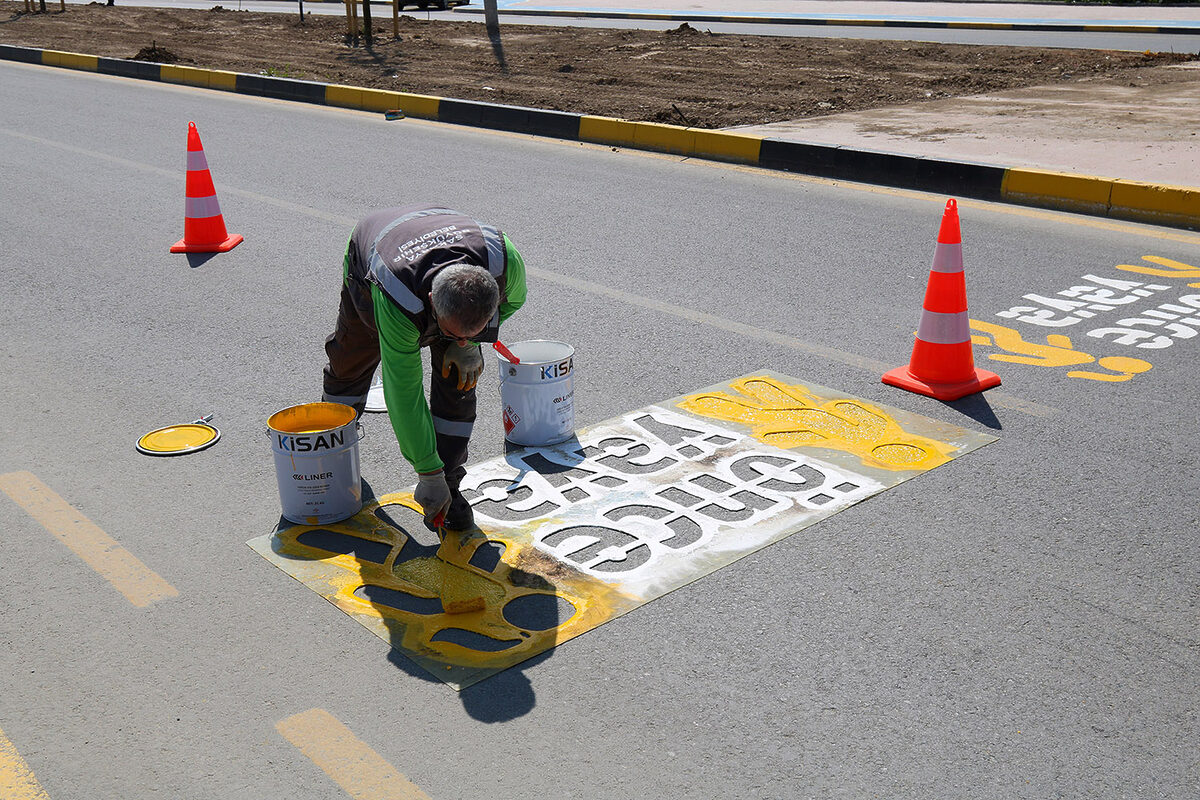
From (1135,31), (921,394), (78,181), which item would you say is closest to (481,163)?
(78,181)

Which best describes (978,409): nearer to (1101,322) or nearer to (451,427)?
(1101,322)

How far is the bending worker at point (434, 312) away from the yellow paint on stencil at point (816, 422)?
4.64 feet

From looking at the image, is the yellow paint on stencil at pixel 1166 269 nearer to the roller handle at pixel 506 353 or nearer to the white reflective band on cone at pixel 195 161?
the roller handle at pixel 506 353

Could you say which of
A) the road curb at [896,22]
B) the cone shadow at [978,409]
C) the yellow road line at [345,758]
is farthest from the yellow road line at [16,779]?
the road curb at [896,22]

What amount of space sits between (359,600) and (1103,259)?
556cm

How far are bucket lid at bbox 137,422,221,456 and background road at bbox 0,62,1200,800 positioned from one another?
0.19ft

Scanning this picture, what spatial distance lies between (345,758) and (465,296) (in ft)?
4.31

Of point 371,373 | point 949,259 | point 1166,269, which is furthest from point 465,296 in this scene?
point 1166,269

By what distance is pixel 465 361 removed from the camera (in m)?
3.70

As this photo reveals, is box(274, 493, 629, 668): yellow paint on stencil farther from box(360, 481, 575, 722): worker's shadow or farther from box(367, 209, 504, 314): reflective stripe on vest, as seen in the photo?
box(367, 209, 504, 314): reflective stripe on vest

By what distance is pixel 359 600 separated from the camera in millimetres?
3670

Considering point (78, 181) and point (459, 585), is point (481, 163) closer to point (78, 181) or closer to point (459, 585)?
point (78, 181)

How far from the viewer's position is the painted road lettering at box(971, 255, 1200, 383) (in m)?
5.54

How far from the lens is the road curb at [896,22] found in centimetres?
1942
